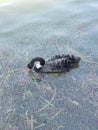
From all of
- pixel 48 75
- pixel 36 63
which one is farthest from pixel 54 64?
pixel 36 63

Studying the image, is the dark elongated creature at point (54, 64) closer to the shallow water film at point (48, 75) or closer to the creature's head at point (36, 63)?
the creature's head at point (36, 63)

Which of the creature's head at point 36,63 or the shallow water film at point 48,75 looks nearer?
the shallow water film at point 48,75

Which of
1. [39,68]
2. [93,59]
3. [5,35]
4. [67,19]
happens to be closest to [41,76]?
[39,68]

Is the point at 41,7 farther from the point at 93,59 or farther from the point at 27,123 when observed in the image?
the point at 27,123

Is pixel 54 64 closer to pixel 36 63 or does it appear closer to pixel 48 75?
pixel 48 75

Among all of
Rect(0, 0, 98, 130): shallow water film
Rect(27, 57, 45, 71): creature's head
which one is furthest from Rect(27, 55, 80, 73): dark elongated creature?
Rect(0, 0, 98, 130): shallow water film

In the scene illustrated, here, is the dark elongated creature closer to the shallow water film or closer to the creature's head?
the creature's head

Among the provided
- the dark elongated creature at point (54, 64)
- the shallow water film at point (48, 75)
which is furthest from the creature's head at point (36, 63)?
the shallow water film at point (48, 75)
